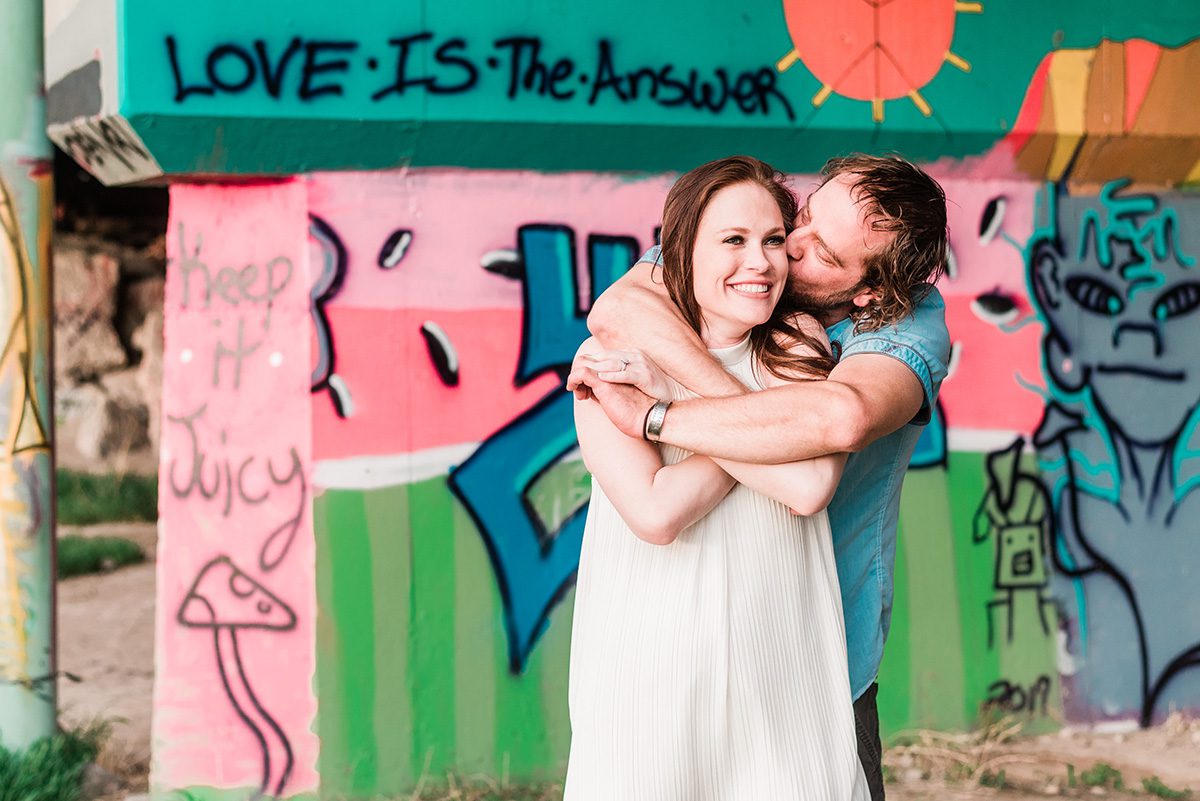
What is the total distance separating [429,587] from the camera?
5.00m

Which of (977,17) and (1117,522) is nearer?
(977,17)

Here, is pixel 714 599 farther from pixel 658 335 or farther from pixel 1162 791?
pixel 1162 791

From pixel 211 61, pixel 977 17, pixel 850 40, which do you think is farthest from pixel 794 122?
pixel 211 61

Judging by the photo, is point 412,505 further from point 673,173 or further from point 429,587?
point 673,173

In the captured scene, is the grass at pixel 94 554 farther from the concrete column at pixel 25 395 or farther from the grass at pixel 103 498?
the concrete column at pixel 25 395

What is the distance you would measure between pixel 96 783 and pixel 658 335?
390 centimetres

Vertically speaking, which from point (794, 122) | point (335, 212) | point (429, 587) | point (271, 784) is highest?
point (794, 122)

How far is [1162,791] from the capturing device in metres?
5.23

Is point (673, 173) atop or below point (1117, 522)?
atop

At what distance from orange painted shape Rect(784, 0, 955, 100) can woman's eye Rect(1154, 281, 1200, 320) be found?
1539 millimetres

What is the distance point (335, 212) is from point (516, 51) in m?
0.94

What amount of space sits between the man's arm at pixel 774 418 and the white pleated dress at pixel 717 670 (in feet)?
0.36

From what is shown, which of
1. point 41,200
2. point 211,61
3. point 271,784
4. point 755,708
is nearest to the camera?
point 755,708

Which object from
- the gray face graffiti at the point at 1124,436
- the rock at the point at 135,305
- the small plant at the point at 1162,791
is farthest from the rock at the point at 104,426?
the small plant at the point at 1162,791
